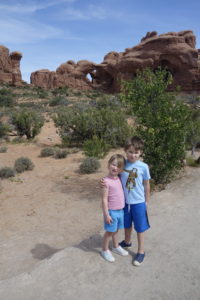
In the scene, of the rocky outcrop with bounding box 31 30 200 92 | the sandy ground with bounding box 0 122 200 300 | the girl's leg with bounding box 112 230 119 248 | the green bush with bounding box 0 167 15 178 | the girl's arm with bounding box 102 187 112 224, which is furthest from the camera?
the rocky outcrop with bounding box 31 30 200 92

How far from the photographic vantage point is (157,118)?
598 cm

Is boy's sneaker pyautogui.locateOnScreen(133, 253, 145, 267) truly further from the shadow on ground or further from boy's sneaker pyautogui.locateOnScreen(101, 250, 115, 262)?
the shadow on ground

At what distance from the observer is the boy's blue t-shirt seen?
3207 millimetres

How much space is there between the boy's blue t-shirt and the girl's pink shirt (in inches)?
4.1

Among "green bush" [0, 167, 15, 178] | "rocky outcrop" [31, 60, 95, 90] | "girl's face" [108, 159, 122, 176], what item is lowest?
"green bush" [0, 167, 15, 178]

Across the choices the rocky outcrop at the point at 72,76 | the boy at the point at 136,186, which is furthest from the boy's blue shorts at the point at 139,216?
the rocky outcrop at the point at 72,76

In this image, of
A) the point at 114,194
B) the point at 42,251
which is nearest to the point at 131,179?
the point at 114,194

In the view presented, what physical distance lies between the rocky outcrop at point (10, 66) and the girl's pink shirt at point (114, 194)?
52.6m

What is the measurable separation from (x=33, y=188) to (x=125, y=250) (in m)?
4.53

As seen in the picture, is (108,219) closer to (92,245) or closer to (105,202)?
(105,202)

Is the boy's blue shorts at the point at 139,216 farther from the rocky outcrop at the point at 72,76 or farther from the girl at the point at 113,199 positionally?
the rocky outcrop at the point at 72,76

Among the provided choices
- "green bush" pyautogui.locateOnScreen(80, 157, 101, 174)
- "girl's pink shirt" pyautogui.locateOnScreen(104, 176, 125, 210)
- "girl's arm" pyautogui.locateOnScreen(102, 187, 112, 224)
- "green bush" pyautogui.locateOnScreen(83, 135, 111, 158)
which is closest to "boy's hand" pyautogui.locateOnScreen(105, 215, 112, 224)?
"girl's arm" pyautogui.locateOnScreen(102, 187, 112, 224)

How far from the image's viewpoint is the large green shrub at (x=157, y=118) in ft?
20.0

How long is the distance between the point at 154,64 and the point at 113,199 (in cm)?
3946
